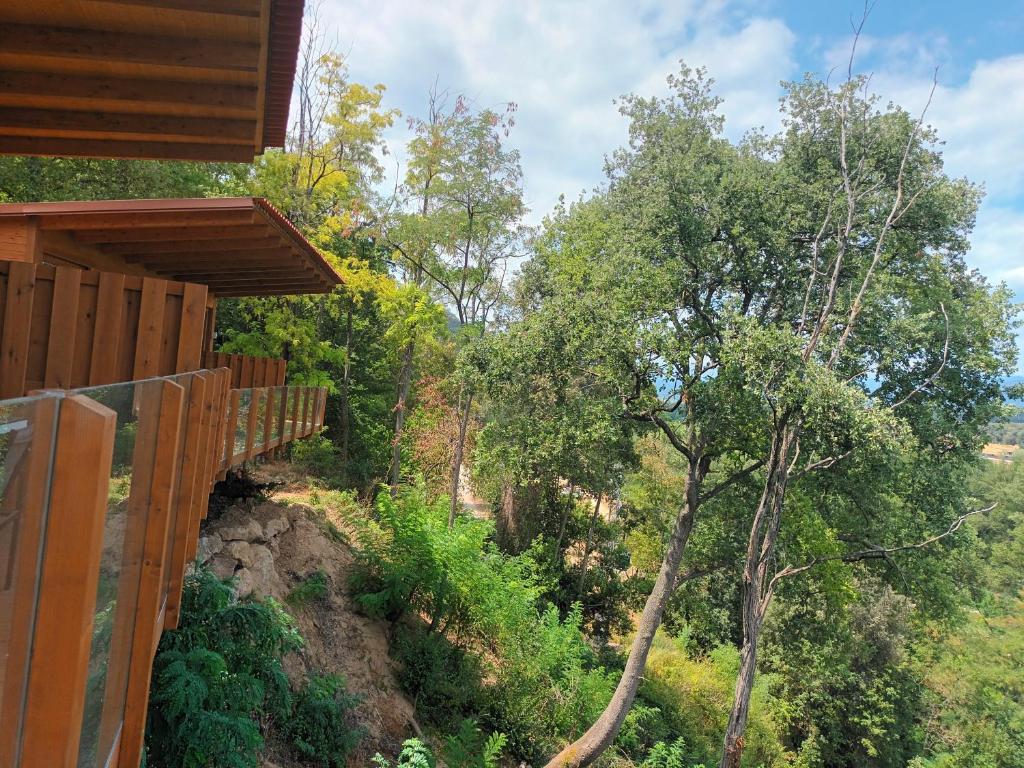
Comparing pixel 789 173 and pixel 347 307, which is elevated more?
pixel 789 173

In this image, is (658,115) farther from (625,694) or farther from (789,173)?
(625,694)

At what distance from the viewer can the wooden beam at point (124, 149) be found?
5348 millimetres

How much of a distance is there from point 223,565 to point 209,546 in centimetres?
35

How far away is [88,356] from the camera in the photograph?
4211 millimetres

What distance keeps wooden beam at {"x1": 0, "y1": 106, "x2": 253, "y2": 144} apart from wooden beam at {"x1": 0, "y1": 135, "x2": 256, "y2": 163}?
0.91 feet

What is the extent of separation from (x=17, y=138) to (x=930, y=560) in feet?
53.3

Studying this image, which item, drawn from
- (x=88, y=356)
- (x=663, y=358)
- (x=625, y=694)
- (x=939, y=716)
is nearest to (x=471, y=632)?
(x=625, y=694)

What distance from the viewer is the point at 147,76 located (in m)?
4.21

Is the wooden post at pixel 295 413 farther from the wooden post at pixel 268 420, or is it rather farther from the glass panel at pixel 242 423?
the glass panel at pixel 242 423

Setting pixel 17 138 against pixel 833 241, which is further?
pixel 833 241

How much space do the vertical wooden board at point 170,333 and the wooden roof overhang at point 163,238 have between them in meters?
2.52

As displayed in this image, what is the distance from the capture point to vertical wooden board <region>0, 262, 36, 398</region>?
3.74m

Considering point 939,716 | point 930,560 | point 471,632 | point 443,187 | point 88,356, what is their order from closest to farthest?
1. point 88,356
2. point 471,632
3. point 930,560
4. point 443,187
5. point 939,716

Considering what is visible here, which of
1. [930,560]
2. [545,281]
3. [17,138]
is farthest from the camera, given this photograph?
[545,281]
